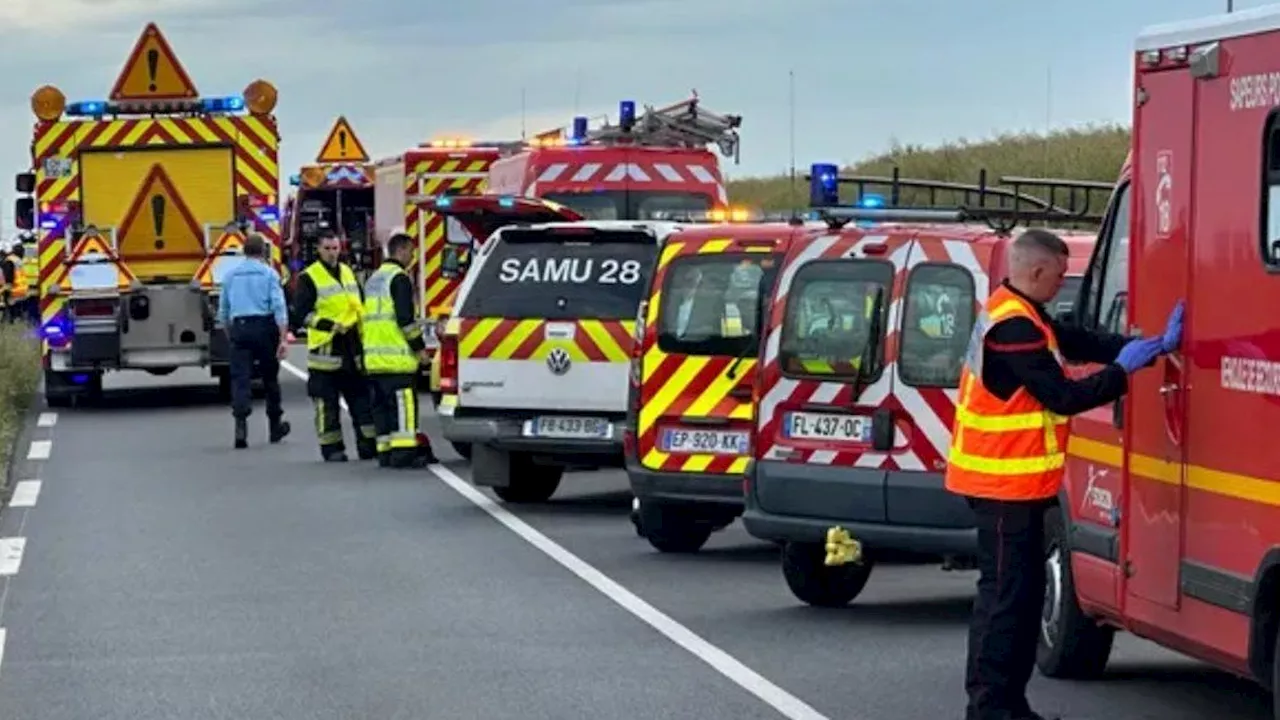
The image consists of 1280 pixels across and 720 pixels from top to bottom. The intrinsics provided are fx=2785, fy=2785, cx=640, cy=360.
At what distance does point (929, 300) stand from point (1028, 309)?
131 inches

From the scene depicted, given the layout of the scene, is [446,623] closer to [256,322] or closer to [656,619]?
[656,619]

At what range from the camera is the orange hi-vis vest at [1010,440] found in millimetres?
9305

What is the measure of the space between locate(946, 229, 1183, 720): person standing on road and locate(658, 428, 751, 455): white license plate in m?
5.37

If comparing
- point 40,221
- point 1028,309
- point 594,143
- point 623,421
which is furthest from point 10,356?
point 1028,309

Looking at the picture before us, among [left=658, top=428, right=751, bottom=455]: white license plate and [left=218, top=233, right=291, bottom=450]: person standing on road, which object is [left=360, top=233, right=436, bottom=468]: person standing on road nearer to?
[left=218, top=233, right=291, bottom=450]: person standing on road

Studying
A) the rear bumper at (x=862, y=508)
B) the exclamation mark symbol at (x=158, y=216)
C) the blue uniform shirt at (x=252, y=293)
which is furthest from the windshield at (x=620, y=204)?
the rear bumper at (x=862, y=508)

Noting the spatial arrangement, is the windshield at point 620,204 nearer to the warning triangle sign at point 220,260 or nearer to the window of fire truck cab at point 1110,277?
the warning triangle sign at point 220,260

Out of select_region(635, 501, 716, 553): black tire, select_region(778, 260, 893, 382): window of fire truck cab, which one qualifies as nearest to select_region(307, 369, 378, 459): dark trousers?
select_region(635, 501, 716, 553): black tire

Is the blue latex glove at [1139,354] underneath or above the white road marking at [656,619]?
above

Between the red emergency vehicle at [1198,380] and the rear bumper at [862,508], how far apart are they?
183 cm

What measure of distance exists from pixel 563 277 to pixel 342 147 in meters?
27.0

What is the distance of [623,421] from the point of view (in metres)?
17.3

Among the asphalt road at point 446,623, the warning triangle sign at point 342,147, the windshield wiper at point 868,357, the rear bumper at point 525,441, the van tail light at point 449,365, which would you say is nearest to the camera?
the asphalt road at point 446,623

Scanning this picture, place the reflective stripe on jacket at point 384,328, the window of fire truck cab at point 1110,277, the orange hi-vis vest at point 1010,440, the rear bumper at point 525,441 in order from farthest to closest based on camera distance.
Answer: the reflective stripe on jacket at point 384,328 < the rear bumper at point 525,441 < the window of fire truck cab at point 1110,277 < the orange hi-vis vest at point 1010,440
